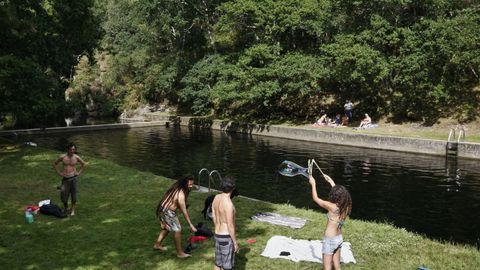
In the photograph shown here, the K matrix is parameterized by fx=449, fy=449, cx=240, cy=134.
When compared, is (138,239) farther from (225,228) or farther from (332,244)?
(332,244)

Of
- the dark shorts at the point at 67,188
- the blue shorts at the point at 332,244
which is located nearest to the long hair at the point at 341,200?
the blue shorts at the point at 332,244

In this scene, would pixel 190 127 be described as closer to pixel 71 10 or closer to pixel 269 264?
pixel 71 10

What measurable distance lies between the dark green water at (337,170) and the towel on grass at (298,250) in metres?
6.10

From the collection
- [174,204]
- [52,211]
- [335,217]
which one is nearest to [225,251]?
[335,217]

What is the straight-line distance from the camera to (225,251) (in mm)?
8664

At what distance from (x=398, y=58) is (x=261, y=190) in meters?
20.2

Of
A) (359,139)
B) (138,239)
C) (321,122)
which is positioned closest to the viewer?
(138,239)

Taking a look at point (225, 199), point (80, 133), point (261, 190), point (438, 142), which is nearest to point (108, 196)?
point (261, 190)

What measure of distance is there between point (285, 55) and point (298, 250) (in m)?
33.3

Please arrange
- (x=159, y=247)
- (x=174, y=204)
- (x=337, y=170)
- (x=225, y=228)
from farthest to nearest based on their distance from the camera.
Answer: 1. (x=337, y=170)
2. (x=159, y=247)
3. (x=174, y=204)
4. (x=225, y=228)

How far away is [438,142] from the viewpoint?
31.1 m

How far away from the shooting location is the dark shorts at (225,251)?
864 cm

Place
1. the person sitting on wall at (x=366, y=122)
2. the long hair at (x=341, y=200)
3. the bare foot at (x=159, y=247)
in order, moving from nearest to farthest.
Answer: the long hair at (x=341, y=200), the bare foot at (x=159, y=247), the person sitting on wall at (x=366, y=122)

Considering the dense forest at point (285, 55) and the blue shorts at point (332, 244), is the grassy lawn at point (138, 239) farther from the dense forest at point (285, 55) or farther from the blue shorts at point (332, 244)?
the dense forest at point (285, 55)
